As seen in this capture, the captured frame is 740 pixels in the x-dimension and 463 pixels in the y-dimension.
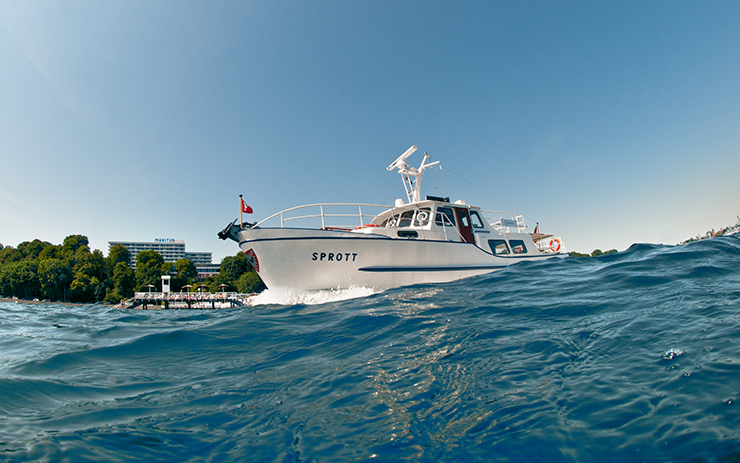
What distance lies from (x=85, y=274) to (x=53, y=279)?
4.87 m

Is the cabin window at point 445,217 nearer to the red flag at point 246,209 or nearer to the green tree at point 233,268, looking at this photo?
the red flag at point 246,209

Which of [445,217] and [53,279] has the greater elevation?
[445,217]

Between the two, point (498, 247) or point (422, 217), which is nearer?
point (422, 217)

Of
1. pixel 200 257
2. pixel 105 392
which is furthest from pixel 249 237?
pixel 200 257

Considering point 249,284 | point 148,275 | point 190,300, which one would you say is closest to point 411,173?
point 190,300

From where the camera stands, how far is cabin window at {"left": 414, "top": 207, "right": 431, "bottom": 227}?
11.7m

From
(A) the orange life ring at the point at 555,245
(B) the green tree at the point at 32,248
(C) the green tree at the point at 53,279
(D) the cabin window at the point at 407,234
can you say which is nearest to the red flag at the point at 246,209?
(D) the cabin window at the point at 407,234

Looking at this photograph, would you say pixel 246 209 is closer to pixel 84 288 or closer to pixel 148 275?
pixel 148 275

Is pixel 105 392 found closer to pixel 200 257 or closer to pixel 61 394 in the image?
pixel 61 394

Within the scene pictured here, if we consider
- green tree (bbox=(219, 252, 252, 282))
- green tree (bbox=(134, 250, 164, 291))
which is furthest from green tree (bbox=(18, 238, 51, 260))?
green tree (bbox=(219, 252, 252, 282))

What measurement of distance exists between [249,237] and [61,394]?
7013mm

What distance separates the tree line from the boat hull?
145 feet

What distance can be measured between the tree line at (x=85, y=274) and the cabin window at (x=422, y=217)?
4466 centimetres

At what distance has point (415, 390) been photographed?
7.61ft
